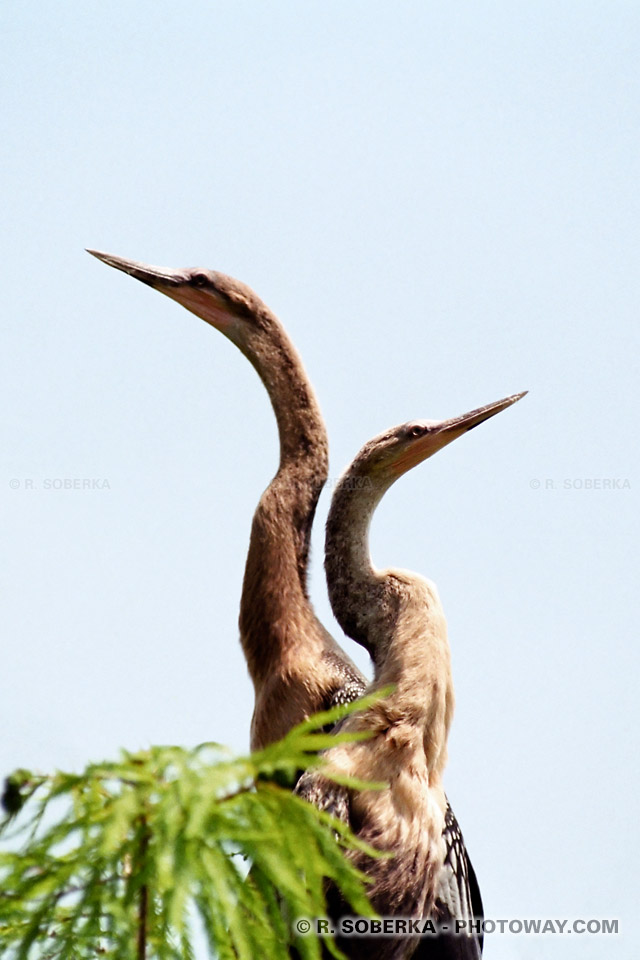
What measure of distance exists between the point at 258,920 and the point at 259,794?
334 mm

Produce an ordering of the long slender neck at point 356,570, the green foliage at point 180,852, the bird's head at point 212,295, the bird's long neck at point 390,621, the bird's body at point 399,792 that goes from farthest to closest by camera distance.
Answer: the bird's head at point 212,295 < the long slender neck at point 356,570 < the bird's long neck at point 390,621 < the bird's body at point 399,792 < the green foliage at point 180,852

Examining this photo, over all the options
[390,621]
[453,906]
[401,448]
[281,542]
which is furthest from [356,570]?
[453,906]

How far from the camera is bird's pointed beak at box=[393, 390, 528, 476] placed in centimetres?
584

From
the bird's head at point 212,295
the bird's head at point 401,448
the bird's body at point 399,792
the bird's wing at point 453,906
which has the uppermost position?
the bird's head at point 212,295

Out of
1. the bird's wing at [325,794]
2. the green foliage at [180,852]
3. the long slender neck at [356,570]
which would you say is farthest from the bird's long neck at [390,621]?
the green foliage at [180,852]

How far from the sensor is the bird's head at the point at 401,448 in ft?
18.9

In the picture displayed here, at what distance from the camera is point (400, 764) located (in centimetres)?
473

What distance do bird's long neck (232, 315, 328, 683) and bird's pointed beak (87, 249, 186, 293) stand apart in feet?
1.84

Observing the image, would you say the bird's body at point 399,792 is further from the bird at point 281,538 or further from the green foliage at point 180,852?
the green foliage at point 180,852

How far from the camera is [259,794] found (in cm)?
199

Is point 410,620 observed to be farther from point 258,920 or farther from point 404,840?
point 258,920

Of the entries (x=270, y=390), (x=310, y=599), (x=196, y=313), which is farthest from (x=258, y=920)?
(x=196, y=313)

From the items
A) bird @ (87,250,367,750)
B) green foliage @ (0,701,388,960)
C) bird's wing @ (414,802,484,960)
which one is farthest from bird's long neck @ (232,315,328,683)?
green foliage @ (0,701,388,960)

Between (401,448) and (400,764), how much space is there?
62.6 inches
